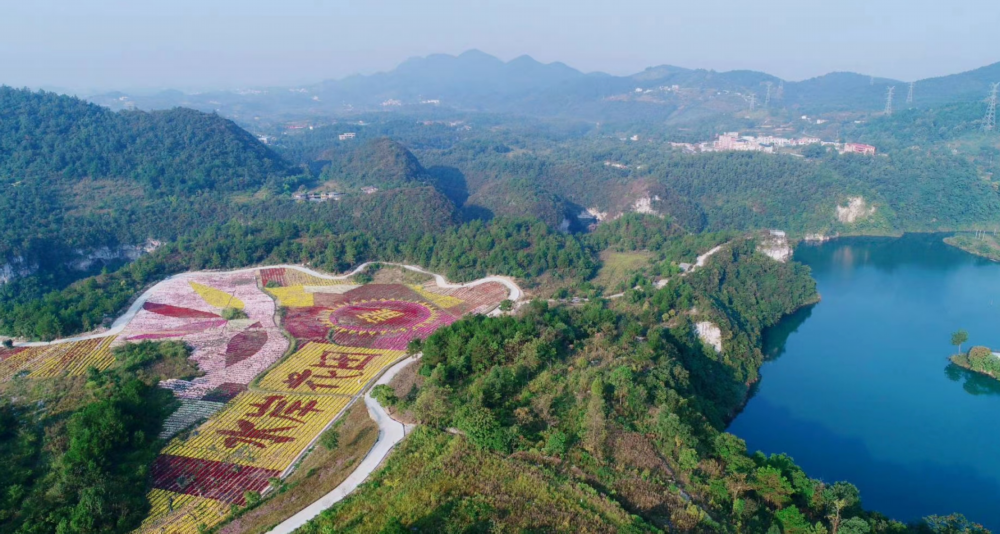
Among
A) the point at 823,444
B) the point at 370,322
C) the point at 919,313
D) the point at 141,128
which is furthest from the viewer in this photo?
the point at 141,128

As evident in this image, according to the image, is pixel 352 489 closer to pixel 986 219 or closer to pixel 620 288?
pixel 620 288

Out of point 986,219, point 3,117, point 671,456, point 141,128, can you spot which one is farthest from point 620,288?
point 3,117

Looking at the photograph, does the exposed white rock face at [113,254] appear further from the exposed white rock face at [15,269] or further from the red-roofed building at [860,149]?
the red-roofed building at [860,149]

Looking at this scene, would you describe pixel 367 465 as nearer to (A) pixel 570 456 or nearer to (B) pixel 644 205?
(A) pixel 570 456

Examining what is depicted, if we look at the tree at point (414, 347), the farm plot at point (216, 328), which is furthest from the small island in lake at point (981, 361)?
the farm plot at point (216, 328)

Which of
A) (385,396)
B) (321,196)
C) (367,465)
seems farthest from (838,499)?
(321,196)

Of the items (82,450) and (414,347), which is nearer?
(82,450)
